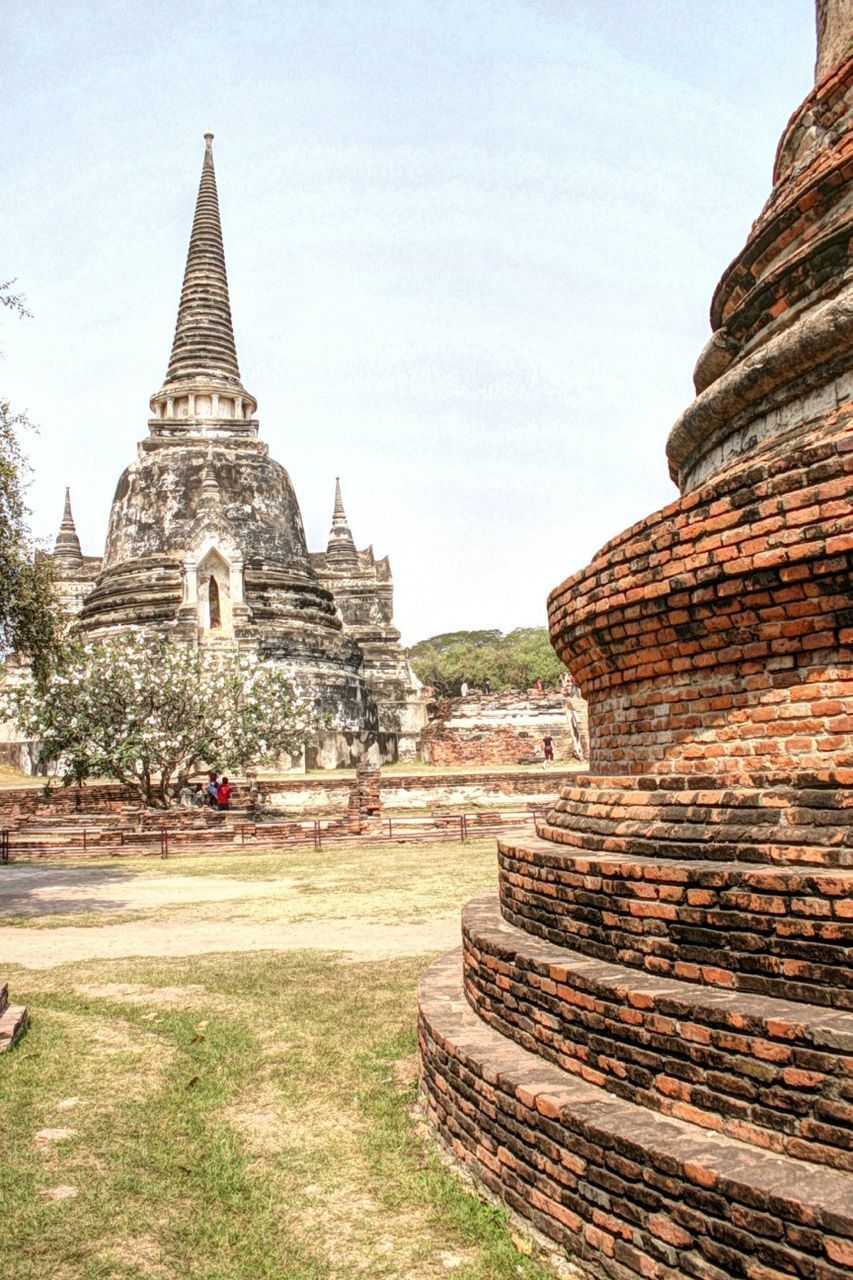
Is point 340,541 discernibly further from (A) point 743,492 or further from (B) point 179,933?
(A) point 743,492

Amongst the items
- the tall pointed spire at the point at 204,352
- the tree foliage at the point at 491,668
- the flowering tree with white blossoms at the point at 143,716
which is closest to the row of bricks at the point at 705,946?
the flowering tree with white blossoms at the point at 143,716

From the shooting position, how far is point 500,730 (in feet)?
121

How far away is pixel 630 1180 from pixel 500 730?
33.7 meters

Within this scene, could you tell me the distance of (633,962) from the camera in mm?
3742

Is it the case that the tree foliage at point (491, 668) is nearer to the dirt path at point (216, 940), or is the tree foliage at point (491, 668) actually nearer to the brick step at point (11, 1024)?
the dirt path at point (216, 940)

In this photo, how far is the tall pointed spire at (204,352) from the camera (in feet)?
126

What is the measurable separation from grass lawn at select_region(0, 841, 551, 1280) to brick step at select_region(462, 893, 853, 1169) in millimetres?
669

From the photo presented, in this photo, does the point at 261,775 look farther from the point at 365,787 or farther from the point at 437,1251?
the point at 437,1251

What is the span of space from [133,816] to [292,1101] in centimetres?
1660

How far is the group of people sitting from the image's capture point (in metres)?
22.2

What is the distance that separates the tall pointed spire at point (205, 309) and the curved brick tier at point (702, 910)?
36.0m

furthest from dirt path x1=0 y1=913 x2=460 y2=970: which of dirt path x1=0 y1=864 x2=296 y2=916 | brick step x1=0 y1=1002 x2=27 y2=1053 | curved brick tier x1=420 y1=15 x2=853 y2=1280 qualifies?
curved brick tier x1=420 y1=15 x2=853 y2=1280

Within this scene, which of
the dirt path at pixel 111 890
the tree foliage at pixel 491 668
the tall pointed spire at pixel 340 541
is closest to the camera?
the dirt path at pixel 111 890

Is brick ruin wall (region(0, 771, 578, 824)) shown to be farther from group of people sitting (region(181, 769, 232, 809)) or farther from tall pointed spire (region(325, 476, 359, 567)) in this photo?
tall pointed spire (region(325, 476, 359, 567))
